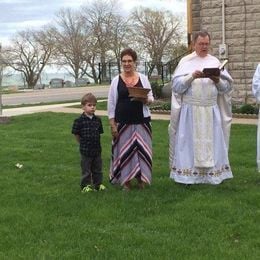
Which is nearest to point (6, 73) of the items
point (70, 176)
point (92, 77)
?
point (92, 77)

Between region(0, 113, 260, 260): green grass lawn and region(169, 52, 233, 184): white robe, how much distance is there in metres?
0.21

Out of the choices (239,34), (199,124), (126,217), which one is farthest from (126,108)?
(239,34)

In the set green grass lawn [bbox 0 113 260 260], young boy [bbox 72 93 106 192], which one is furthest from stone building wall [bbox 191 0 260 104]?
young boy [bbox 72 93 106 192]

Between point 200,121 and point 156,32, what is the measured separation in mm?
63378

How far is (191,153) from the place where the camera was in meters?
7.35

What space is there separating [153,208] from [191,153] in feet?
3.94

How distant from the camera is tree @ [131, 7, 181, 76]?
68.9m

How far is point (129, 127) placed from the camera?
7.29 m

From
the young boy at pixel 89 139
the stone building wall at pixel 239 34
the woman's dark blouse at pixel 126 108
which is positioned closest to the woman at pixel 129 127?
the woman's dark blouse at pixel 126 108

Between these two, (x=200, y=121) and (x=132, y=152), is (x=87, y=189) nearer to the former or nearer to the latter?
(x=132, y=152)

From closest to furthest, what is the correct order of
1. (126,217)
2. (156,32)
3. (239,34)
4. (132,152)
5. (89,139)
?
(126,217), (89,139), (132,152), (239,34), (156,32)

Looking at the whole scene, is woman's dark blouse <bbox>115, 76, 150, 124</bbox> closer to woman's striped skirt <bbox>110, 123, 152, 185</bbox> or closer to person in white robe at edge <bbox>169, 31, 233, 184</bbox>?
woman's striped skirt <bbox>110, 123, 152, 185</bbox>

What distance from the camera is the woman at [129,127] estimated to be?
7.23 m

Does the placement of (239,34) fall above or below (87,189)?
above
